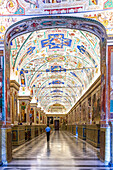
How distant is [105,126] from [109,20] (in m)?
4.90

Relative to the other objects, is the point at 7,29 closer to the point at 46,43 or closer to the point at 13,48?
the point at 13,48

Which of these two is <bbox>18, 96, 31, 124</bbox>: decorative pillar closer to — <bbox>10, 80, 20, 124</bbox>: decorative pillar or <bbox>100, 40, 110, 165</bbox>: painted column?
<bbox>10, 80, 20, 124</bbox>: decorative pillar

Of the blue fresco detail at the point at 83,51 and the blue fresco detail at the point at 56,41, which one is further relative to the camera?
the blue fresco detail at the point at 83,51

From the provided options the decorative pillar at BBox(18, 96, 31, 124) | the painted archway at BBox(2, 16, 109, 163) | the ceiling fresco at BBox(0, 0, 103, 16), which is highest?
the ceiling fresco at BBox(0, 0, 103, 16)

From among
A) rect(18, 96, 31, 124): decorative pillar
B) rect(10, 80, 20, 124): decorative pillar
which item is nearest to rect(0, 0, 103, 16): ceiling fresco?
rect(10, 80, 20, 124): decorative pillar

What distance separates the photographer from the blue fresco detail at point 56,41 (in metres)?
17.7

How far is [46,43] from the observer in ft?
61.7

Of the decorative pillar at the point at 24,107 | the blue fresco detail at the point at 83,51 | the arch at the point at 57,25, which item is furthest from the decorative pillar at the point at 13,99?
the arch at the point at 57,25

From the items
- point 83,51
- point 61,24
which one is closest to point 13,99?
point 83,51

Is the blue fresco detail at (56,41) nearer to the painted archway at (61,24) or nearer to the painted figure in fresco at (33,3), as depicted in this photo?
the painted archway at (61,24)

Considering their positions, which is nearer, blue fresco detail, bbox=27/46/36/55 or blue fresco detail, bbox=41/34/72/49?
blue fresco detail, bbox=41/34/72/49

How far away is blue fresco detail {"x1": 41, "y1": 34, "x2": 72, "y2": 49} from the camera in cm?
1768

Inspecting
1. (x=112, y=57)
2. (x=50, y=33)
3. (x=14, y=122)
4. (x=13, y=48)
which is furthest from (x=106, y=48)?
(x=14, y=122)

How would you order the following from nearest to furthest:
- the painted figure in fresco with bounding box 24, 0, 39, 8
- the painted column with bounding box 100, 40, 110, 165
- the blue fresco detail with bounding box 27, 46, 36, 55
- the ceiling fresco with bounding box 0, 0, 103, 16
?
the painted column with bounding box 100, 40, 110, 165, the ceiling fresco with bounding box 0, 0, 103, 16, the painted figure in fresco with bounding box 24, 0, 39, 8, the blue fresco detail with bounding box 27, 46, 36, 55
